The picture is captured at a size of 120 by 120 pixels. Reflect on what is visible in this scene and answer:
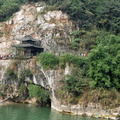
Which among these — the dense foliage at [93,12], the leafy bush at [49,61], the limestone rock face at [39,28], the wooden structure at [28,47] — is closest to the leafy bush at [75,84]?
the leafy bush at [49,61]

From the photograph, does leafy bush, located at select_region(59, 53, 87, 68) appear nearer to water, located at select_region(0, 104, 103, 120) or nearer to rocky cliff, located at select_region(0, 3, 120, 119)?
rocky cliff, located at select_region(0, 3, 120, 119)

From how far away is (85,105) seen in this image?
20859 millimetres

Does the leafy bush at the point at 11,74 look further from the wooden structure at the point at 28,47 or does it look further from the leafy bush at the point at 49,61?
the leafy bush at the point at 49,61

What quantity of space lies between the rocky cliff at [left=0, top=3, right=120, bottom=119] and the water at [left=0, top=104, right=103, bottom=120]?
1185 millimetres

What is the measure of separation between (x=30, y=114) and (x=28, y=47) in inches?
510

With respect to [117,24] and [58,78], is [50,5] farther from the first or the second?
[58,78]

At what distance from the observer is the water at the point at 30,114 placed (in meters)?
19.9

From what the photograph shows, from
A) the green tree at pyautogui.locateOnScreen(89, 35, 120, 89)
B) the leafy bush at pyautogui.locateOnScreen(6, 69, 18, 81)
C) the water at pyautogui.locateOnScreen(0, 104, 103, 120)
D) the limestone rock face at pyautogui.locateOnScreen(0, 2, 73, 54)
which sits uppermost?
the limestone rock face at pyautogui.locateOnScreen(0, 2, 73, 54)

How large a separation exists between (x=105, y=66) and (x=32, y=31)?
18.8m

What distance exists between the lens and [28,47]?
31109 mm

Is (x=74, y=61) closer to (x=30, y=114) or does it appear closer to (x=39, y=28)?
(x=30, y=114)

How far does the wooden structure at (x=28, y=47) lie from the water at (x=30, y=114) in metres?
9.38

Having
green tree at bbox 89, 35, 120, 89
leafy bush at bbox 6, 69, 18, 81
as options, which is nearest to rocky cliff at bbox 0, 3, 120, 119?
leafy bush at bbox 6, 69, 18, 81

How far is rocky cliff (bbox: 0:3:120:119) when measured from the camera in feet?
70.1
